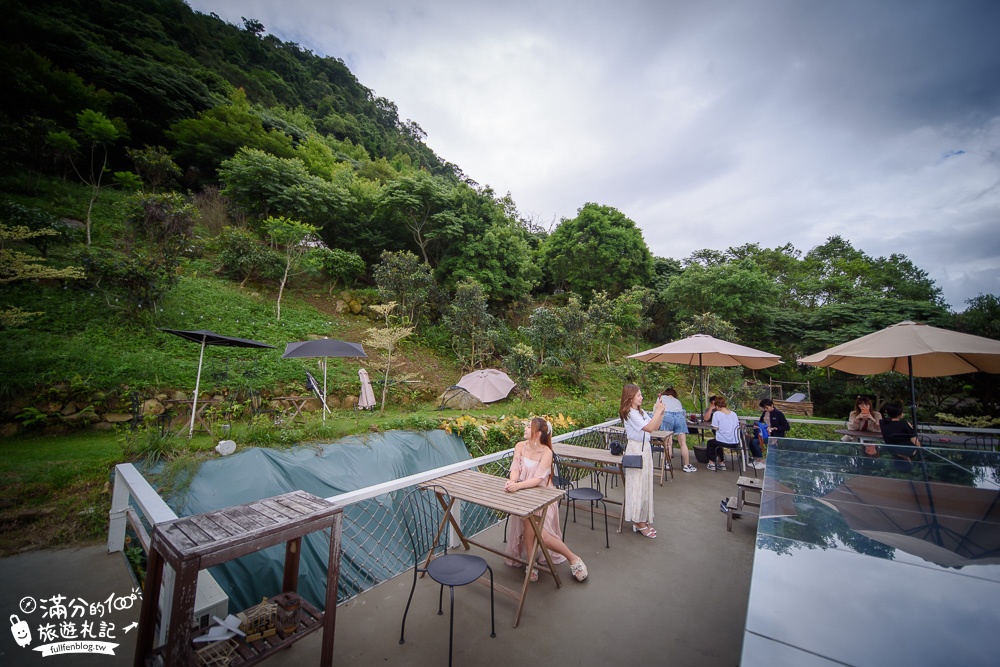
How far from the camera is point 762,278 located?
17.7 metres

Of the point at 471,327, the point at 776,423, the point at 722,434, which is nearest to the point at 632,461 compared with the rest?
the point at 722,434

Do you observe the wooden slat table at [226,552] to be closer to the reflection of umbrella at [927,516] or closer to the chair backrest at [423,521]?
the chair backrest at [423,521]

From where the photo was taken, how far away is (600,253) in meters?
19.2

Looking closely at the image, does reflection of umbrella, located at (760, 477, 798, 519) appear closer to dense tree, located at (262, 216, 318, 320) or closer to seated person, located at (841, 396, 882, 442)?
seated person, located at (841, 396, 882, 442)

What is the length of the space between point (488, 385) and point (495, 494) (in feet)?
26.7

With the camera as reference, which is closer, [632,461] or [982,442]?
[632,461]

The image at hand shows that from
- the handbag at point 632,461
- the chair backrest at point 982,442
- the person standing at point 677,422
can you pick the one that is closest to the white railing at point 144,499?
the handbag at point 632,461

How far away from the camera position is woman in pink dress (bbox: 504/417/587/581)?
2662mm

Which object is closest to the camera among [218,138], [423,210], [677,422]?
[677,422]

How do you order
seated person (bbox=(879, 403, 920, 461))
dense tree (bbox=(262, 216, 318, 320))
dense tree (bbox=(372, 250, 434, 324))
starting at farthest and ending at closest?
1. dense tree (bbox=(372, 250, 434, 324))
2. dense tree (bbox=(262, 216, 318, 320))
3. seated person (bbox=(879, 403, 920, 461))

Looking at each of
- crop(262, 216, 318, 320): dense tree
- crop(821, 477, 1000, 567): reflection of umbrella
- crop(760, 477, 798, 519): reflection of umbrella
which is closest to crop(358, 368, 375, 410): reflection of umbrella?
crop(262, 216, 318, 320): dense tree

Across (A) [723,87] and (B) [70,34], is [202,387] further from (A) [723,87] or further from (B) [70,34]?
(B) [70,34]

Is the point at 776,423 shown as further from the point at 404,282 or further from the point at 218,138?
the point at 218,138

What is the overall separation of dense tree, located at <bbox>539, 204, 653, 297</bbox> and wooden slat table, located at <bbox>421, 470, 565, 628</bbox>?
702 inches
